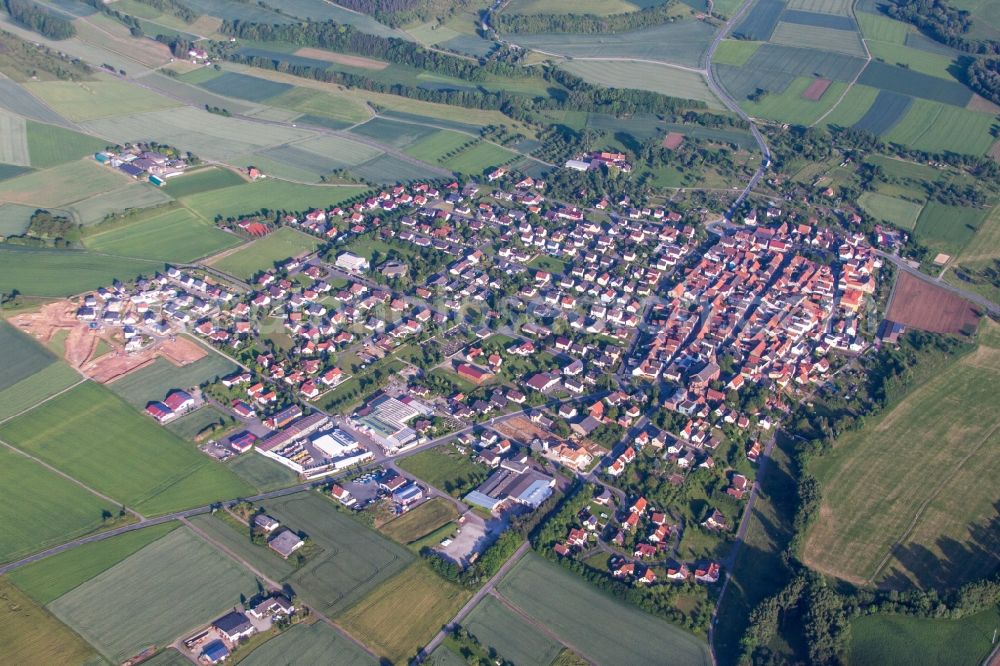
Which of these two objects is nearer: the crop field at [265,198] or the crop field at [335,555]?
the crop field at [335,555]

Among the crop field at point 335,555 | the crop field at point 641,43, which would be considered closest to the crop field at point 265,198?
the crop field at point 335,555

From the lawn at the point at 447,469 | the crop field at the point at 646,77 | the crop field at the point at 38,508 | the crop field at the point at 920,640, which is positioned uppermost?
the crop field at the point at 646,77

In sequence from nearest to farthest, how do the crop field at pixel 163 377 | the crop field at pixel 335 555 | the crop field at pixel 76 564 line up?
1. the crop field at pixel 76 564
2. the crop field at pixel 335 555
3. the crop field at pixel 163 377

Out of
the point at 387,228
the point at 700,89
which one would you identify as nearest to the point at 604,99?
the point at 700,89

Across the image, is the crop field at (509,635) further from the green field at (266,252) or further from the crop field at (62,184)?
the crop field at (62,184)

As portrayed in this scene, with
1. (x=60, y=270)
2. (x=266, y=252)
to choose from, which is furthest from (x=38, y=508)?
(x=266, y=252)

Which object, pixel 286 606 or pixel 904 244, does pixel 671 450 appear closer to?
pixel 286 606

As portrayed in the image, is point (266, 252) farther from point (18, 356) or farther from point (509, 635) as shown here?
point (509, 635)

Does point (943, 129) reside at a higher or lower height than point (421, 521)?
higher
